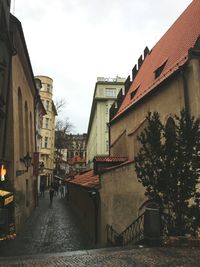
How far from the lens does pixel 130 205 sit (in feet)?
44.2

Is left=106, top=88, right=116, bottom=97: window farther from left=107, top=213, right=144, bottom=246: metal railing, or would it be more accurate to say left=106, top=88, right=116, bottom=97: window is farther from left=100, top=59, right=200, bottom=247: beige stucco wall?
left=107, top=213, right=144, bottom=246: metal railing

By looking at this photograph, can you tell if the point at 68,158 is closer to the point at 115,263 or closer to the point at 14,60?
the point at 14,60

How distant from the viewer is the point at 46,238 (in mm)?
15523

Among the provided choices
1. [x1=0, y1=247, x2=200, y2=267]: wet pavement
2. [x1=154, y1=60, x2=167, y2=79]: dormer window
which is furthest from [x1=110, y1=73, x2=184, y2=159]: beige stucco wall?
[x1=0, y1=247, x2=200, y2=267]: wet pavement

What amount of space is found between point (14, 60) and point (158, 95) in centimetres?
814

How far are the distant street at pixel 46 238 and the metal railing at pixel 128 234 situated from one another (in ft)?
4.48

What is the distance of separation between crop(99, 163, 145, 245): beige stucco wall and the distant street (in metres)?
1.79

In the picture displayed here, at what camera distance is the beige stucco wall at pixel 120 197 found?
43.3 feet

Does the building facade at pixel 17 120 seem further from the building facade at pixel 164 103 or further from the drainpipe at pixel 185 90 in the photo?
the drainpipe at pixel 185 90

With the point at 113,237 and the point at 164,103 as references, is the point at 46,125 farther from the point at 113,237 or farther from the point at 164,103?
the point at 113,237

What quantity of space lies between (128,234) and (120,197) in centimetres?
196

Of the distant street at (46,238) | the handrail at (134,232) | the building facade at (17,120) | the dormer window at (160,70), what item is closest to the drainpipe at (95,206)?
the distant street at (46,238)

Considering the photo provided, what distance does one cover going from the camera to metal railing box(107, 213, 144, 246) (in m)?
11.0

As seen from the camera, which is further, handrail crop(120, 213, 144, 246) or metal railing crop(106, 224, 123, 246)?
metal railing crop(106, 224, 123, 246)
